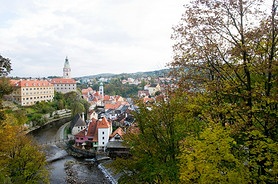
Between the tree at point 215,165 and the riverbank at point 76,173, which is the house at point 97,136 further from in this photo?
the tree at point 215,165

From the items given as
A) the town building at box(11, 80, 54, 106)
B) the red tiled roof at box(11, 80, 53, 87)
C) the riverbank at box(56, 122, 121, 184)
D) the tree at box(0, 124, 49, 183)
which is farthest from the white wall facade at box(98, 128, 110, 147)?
the red tiled roof at box(11, 80, 53, 87)

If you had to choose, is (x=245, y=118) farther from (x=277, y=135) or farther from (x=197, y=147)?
(x=197, y=147)

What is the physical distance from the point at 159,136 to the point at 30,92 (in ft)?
134

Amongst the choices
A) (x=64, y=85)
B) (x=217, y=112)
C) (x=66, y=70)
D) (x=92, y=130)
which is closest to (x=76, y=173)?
(x=92, y=130)

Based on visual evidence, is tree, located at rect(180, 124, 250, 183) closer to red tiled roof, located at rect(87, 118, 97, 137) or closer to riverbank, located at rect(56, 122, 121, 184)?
riverbank, located at rect(56, 122, 121, 184)

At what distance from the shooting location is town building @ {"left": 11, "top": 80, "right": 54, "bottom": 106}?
1484 inches

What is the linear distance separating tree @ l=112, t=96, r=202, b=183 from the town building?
119 feet

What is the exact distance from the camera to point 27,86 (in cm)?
3934

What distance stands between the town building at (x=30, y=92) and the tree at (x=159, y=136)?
36.1 meters

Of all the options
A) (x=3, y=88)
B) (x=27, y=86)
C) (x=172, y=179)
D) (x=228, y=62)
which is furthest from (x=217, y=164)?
(x=27, y=86)

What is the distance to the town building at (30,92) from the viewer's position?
37.7m

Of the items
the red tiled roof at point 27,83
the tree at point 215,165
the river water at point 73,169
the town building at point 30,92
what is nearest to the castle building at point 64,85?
the town building at point 30,92

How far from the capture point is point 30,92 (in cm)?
3972

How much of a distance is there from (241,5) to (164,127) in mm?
4118
